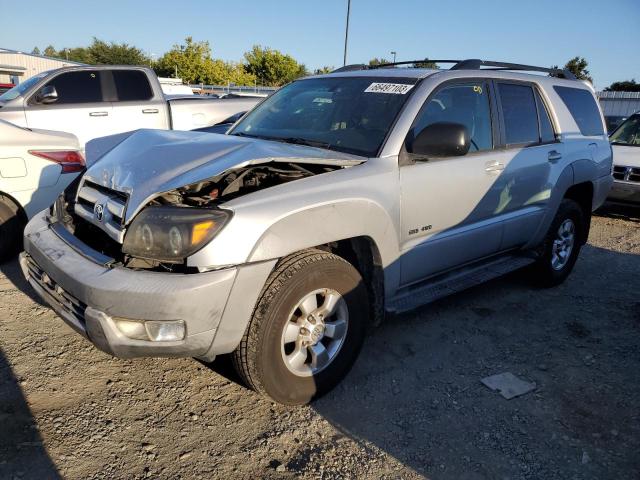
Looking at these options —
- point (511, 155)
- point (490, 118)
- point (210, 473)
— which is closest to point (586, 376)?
point (511, 155)

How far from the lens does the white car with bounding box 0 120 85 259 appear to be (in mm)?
4465

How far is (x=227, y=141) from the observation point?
9.97ft

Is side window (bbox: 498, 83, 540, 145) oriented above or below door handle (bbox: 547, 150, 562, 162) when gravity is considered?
above

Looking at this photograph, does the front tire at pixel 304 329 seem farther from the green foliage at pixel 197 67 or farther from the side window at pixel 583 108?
the green foliage at pixel 197 67

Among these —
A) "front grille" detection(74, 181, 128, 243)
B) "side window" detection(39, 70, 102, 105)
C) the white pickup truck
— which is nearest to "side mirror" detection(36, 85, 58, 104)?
the white pickup truck

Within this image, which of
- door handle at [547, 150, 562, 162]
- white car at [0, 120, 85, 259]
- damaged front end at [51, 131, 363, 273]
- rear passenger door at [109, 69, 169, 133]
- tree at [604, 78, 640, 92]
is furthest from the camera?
tree at [604, 78, 640, 92]

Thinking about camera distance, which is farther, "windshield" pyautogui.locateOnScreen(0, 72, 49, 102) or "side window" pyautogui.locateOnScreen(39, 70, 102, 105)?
"side window" pyautogui.locateOnScreen(39, 70, 102, 105)

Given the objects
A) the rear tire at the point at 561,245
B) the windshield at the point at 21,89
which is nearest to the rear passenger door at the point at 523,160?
the rear tire at the point at 561,245

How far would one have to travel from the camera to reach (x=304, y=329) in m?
2.75

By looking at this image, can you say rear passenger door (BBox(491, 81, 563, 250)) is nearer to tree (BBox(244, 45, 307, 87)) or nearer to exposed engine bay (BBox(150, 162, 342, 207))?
exposed engine bay (BBox(150, 162, 342, 207))

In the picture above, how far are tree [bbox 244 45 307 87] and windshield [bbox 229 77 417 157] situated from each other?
4450cm

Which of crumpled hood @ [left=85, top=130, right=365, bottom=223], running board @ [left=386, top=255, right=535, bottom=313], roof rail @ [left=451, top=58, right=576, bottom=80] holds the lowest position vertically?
running board @ [left=386, top=255, right=535, bottom=313]

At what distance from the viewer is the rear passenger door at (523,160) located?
12.7 ft

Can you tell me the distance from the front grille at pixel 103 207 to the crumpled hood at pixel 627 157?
24.9 ft
